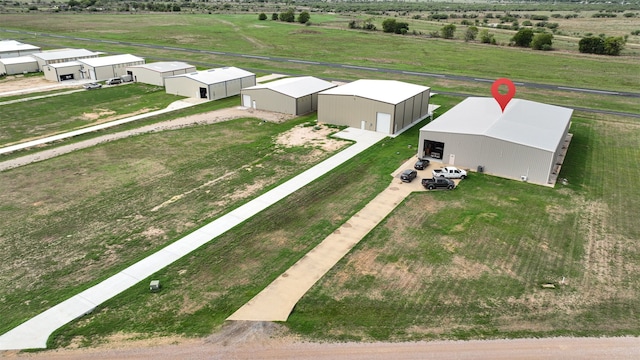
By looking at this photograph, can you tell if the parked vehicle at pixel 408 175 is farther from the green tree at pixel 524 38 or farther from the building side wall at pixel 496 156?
the green tree at pixel 524 38

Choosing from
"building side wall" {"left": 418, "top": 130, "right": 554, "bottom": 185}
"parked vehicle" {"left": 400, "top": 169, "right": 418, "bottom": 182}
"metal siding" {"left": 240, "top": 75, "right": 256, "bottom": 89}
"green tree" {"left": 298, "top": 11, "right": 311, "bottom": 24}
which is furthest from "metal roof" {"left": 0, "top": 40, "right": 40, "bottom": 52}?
"parked vehicle" {"left": 400, "top": 169, "right": 418, "bottom": 182}

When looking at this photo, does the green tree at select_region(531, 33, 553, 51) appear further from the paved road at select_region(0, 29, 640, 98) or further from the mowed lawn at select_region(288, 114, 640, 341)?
the mowed lawn at select_region(288, 114, 640, 341)

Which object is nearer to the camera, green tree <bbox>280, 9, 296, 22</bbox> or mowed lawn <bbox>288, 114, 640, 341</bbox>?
mowed lawn <bbox>288, 114, 640, 341</bbox>

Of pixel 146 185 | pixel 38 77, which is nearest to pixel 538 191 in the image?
pixel 146 185

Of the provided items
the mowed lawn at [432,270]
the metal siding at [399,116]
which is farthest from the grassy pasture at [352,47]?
the mowed lawn at [432,270]

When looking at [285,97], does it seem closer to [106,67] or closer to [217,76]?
[217,76]
